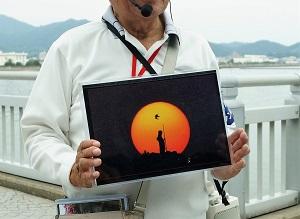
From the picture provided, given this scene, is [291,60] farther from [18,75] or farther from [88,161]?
[88,161]

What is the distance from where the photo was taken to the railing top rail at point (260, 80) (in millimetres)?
3592

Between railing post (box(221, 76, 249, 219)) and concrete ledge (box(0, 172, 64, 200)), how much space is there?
6.81 ft

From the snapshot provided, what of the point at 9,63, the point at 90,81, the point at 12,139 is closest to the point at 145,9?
the point at 90,81

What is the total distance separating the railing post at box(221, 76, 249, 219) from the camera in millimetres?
3586

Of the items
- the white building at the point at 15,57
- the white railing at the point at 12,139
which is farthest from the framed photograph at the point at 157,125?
the white railing at the point at 12,139

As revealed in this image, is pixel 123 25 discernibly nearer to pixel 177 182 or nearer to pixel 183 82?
pixel 183 82

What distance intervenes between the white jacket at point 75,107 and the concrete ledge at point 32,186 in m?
3.75

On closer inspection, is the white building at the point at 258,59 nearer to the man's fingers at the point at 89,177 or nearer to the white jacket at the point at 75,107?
the white jacket at the point at 75,107

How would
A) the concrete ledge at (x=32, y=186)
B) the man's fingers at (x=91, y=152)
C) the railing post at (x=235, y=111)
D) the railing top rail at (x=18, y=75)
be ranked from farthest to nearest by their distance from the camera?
the concrete ledge at (x=32, y=186)
the railing top rail at (x=18, y=75)
the railing post at (x=235, y=111)
the man's fingers at (x=91, y=152)

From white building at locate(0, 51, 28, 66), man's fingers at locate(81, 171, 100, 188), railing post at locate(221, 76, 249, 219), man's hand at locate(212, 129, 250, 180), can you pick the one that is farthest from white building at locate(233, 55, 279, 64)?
man's fingers at locate(81, 171, 100, 188)

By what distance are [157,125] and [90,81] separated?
0.24 meters

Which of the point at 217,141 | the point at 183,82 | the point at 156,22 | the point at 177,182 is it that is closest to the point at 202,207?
the point at 177,182

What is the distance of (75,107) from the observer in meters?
1.56

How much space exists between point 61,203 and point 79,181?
11 centimetres
